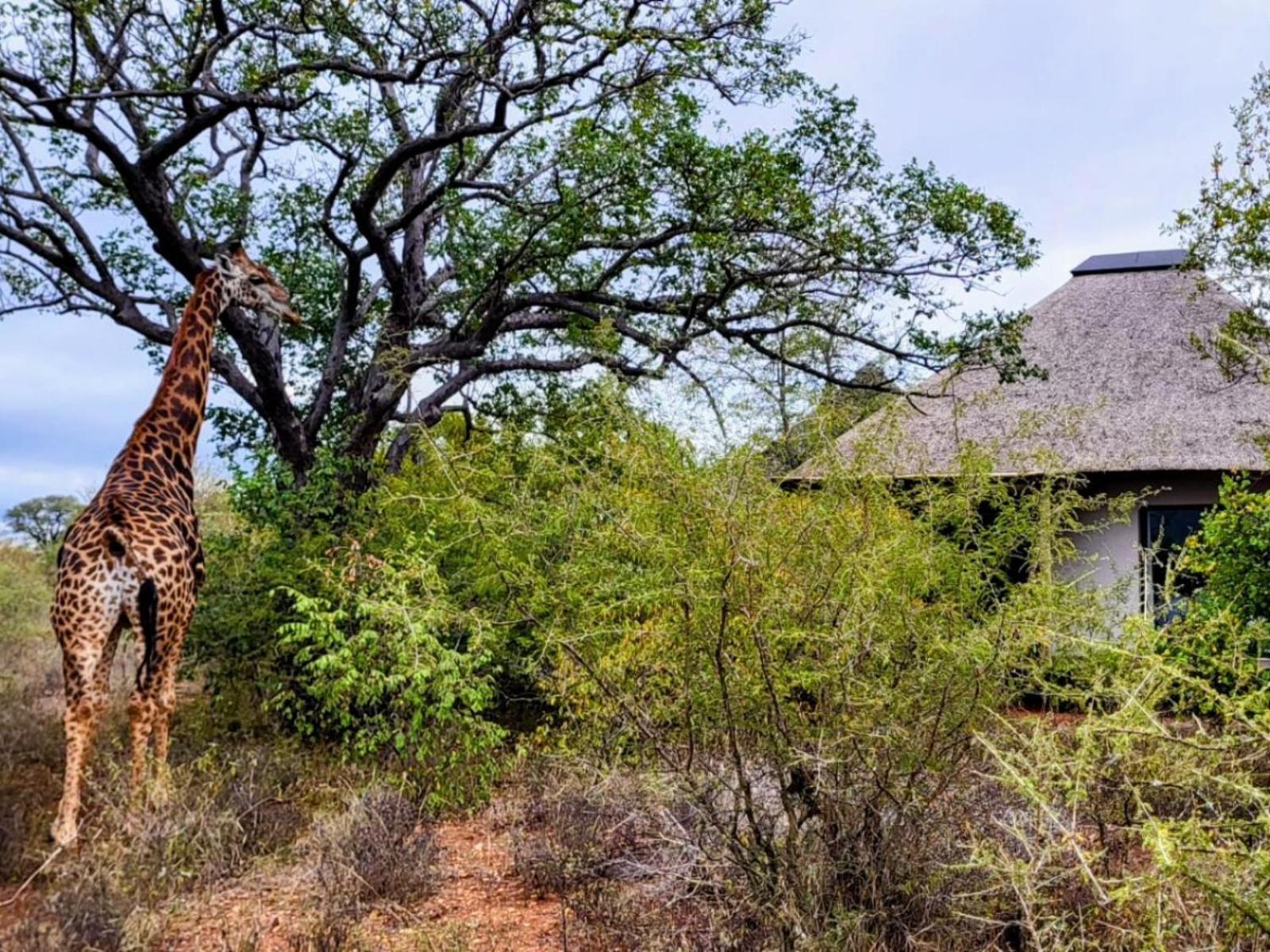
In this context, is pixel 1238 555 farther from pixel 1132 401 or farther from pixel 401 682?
pixel 1132 401

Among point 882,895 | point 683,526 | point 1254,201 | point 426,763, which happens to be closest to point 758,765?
point 882,895

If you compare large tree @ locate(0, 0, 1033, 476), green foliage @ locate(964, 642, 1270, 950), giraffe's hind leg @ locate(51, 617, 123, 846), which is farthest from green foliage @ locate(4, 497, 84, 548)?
green foliage @ locate(964, 642, 1270, 950)

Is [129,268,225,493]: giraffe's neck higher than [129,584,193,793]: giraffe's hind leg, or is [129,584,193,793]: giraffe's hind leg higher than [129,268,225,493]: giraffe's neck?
[129,268,225,493]: giraffe's neck

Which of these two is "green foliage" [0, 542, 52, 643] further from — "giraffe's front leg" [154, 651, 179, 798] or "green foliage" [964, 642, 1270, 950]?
"green foliage" [964, 642, 1270, 950]

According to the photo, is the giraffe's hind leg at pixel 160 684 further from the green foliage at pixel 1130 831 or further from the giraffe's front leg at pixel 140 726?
the green foliage at pixel 1130 831

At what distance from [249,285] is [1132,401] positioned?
988 cm

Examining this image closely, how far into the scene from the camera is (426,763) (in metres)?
6.01

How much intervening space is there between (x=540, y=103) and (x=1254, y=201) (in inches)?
229

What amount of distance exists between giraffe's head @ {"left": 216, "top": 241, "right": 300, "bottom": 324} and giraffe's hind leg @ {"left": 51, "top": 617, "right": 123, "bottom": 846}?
274 cm

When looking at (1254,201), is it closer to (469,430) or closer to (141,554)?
(469,430)

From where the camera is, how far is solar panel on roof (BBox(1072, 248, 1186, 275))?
15.9 metres

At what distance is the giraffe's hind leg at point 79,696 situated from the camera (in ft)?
17.6

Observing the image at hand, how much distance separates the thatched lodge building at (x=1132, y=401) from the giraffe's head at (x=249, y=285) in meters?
4.78

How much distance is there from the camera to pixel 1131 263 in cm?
1612
